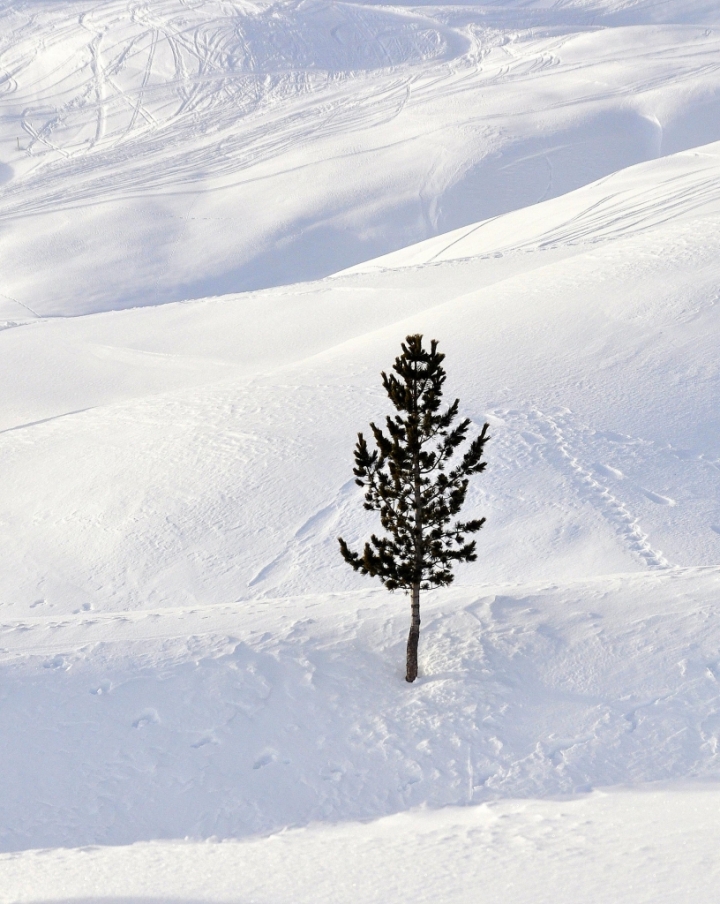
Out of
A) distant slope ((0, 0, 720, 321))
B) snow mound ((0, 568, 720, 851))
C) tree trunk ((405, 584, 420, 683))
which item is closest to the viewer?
snow mound ((0, 568, 720, 851))

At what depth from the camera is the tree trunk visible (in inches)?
400

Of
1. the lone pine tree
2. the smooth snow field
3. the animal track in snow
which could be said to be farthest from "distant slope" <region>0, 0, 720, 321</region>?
the lone pine tree

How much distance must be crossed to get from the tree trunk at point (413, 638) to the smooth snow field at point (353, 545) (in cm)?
25

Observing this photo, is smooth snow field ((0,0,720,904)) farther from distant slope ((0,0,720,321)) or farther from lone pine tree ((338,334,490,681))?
lone pine tree ((338,334,490,681))

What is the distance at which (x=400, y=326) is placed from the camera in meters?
22.0

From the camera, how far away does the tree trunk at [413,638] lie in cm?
1015

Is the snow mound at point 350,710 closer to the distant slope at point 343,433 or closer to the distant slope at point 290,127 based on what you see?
the distant slope at point 343,433

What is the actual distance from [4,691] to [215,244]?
99.4ft

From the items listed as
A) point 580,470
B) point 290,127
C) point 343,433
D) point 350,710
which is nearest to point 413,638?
point 350,710

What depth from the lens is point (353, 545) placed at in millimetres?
15156

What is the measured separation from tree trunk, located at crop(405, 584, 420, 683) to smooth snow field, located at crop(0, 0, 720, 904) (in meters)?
0.25

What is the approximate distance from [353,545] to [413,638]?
16.2 ft

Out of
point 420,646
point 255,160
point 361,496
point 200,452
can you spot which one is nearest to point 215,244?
point 255,160

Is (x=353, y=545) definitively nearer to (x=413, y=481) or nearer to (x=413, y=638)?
(x=413, y=638)
